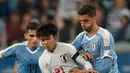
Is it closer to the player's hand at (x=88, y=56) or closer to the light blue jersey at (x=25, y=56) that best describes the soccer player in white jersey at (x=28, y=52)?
the light blue jersey at (x=25, y=56)

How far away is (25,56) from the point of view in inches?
343

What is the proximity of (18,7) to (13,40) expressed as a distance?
4.38 ft

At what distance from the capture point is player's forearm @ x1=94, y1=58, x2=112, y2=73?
7.27m

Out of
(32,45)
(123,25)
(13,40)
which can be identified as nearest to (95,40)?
→ (32,45)

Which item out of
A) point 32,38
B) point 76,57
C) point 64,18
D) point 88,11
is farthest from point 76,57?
point 64,18

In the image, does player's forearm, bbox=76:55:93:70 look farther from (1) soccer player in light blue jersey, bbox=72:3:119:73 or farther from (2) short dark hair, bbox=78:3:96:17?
(2) short dark hair, bbox=78:3:96:17

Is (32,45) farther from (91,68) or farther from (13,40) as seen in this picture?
(13,40)

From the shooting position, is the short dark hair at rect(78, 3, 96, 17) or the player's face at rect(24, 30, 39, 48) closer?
the short dark hair at rect(78, 3, 96, 17)

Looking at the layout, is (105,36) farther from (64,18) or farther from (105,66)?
(64,18)

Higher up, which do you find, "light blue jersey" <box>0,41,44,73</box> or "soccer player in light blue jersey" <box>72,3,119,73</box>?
"soccer player in light blue jersey" <box>72,3,119,73</box>

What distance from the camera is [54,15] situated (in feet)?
45.5

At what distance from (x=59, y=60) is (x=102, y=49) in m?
0.62

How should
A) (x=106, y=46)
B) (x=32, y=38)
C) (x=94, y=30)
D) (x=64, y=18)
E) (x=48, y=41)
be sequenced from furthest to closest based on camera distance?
(x=64, y=18), (x=32, y=38), (x=94, y=30), (x=106, y=46), (x=48, y=41)

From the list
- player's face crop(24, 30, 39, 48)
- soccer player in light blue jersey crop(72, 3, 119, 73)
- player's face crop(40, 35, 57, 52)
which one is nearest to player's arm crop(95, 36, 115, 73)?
soccer player in light blue jersey crop(72, 3, 119, 73)
